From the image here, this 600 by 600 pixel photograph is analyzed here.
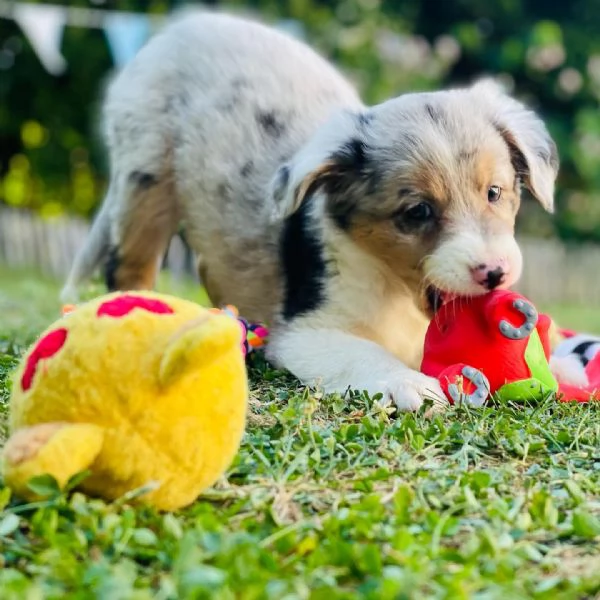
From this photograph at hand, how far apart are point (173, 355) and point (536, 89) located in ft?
47.3

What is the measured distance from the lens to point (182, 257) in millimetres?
13398

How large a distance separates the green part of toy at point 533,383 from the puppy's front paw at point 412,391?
0.70 ft

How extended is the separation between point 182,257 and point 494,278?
10.7 m

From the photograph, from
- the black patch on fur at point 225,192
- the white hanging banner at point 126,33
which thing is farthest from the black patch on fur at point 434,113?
the white hanging banner at point 126,33

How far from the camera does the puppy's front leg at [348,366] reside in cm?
289

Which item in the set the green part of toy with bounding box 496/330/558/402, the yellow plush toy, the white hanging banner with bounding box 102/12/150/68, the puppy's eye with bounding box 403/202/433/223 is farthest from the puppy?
the white hanging banner with bounding box 102/12/150/68

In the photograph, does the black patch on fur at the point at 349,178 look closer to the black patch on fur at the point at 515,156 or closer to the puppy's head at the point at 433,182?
the puppy's head at the point at 433,182

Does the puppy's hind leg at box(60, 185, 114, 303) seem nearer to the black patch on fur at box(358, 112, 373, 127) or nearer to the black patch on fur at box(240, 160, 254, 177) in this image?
the black patch on fur at box(240, 160, 254, 177)

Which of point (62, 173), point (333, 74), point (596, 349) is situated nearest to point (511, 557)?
point (596, 349)

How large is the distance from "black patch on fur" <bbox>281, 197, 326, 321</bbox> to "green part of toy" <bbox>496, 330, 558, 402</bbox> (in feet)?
2.95

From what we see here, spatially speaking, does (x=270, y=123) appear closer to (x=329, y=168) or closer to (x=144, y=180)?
(x=144, y=180)

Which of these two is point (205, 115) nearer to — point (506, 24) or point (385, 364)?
point (385, 364)

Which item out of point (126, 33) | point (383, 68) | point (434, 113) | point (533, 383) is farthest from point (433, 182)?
point (383, 68)

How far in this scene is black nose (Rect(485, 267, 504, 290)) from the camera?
115 inches
